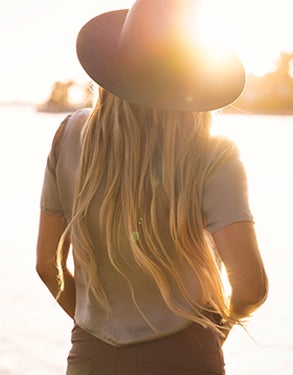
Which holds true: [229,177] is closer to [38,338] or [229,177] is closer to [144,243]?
[144,243]

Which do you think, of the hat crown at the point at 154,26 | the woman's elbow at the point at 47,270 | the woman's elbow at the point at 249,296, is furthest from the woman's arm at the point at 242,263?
the woman's elbow at the point at 47,270

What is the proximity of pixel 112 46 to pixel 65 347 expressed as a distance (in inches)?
117

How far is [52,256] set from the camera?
1865 millimetres

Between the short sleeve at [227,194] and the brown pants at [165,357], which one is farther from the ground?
the short sleeve at [227,194]

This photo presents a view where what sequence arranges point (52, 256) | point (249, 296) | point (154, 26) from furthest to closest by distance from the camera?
point (52, 256) < point (249, 296) < point (154, 26)

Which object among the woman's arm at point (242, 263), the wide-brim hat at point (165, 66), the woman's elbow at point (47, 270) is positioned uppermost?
the wide-brim hat at point (165, 66)

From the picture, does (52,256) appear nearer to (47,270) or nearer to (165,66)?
(47,270)

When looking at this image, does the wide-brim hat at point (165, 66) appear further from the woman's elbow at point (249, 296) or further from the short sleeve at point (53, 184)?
the woman's elbow at point (249, 296)

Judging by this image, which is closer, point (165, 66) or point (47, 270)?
point (165, 66)

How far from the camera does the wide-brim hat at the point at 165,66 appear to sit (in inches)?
56.2

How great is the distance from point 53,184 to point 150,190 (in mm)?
286

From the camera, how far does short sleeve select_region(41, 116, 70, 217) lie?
161cm

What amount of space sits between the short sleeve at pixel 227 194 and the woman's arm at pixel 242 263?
0.7 inches

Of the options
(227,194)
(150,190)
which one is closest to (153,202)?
(150,190)
